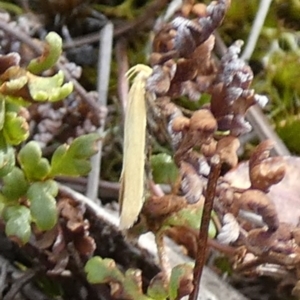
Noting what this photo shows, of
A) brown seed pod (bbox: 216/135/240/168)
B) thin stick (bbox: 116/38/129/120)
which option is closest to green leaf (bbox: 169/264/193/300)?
brown seed pod (bbox: 216/135/240/168)

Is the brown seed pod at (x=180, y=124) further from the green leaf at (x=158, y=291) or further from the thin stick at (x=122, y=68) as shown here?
the thin stick at (x=122, y=68)

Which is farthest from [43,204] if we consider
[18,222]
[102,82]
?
[102,82]

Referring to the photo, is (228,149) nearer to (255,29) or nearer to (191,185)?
(191,185)

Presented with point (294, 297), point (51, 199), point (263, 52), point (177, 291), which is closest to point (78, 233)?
point (51, 199)

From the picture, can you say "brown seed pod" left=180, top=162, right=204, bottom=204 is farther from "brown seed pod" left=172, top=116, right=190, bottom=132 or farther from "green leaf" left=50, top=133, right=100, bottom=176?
"green leaf" left=50, top=133, right=100, bottom=176

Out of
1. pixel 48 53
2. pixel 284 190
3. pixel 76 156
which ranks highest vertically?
pixel 48 53
